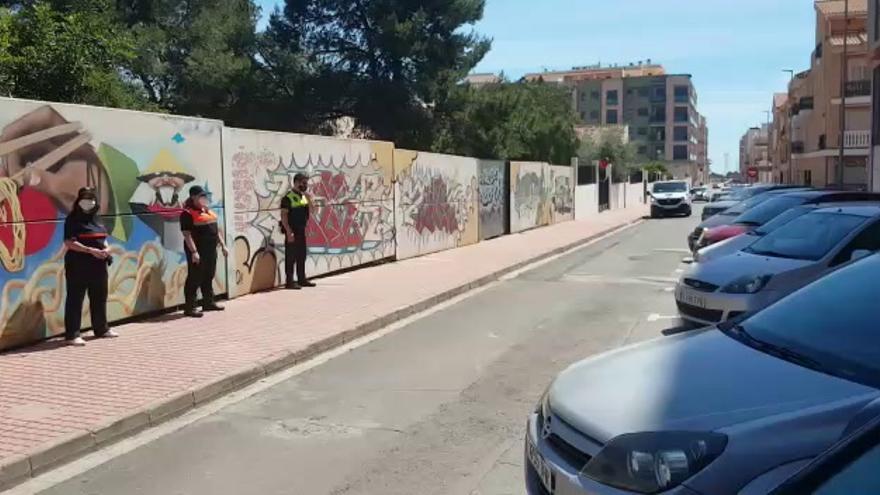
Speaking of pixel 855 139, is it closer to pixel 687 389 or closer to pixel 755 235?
pixel 755 235

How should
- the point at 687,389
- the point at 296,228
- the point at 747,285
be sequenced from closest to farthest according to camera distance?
the point at 687,389 → the point at 747,285 → the point at 296,228

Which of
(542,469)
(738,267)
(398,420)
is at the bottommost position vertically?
(398,420)

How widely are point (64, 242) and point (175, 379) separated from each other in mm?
2302

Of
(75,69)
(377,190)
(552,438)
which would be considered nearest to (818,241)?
(552,438)

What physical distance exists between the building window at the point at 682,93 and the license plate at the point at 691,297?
145140 mm

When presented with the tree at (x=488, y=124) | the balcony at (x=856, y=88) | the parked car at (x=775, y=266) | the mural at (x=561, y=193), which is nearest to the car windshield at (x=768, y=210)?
the parked car at (x=775, y=266)

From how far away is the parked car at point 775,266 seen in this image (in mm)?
7289

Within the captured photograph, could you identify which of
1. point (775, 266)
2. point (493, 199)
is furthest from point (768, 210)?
point (493, 199)

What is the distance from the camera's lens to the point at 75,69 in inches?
878

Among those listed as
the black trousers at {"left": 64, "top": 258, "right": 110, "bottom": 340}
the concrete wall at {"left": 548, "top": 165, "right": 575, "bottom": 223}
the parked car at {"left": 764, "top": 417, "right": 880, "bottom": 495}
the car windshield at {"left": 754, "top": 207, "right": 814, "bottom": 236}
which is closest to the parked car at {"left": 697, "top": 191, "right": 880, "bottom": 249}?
the car windshield at {"left": 754, "top": 207, "right": 814, "bottom": 236}

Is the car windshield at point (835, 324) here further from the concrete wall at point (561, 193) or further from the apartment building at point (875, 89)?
the concrete wall at point (561, 193)

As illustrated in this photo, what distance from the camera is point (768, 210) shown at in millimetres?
12844

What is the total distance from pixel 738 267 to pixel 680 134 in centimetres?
14665

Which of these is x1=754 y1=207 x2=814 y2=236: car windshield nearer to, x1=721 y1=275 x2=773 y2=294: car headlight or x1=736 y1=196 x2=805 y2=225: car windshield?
x1=721 y1=275 x2=773 y2=294: car headlight
